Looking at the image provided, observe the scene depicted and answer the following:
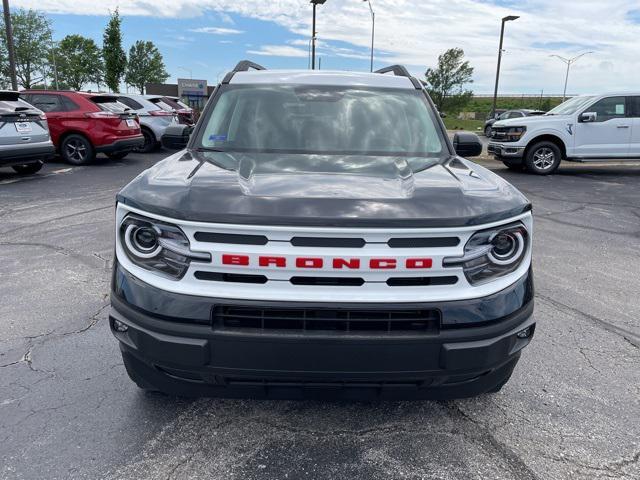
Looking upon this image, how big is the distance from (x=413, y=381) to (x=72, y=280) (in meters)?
3.76

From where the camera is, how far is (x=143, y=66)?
66438 millimetres

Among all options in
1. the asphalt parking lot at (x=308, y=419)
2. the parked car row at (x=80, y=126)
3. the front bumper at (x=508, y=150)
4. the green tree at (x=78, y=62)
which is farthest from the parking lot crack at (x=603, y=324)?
the green tree at (x=78, y=62)

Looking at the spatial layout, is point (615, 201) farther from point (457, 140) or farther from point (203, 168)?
point (203, 168)

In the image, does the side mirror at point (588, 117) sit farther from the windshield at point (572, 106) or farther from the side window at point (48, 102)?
the side window at point (48, 102)

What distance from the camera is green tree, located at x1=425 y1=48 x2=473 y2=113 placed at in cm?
4400

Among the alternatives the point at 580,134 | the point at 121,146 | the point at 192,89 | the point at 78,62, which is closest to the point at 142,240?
the point at 121,146

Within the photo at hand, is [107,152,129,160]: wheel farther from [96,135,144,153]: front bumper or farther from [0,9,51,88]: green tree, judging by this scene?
[0,9,51,88]: green tree

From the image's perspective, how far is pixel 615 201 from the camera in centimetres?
976

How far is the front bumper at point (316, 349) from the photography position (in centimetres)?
206

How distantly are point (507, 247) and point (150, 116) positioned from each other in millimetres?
14960

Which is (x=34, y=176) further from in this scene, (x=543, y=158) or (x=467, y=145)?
(x=543, y=158)

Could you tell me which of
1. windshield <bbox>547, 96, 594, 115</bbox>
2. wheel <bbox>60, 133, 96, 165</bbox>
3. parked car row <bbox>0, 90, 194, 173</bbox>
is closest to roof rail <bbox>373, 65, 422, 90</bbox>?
parked car row <bbox>0, 90, 194, 173</bbox>

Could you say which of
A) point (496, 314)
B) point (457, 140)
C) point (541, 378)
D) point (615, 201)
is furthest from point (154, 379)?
point (615, 201)

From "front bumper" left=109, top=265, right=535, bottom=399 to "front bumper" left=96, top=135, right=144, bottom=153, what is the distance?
38.2 ft
